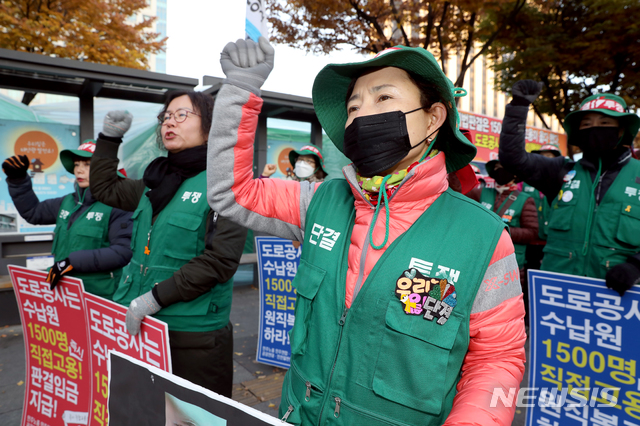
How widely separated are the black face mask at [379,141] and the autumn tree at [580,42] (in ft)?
32.5

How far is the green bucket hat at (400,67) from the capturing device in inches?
52.7

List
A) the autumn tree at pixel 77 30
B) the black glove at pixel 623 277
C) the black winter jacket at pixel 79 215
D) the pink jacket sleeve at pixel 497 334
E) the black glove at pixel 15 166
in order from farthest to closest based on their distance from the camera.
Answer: the autumn tree at pixel 77 30 → the black glove at pixel 15 166 → the black winter jacket at pixel 79 215 → the black glove at pixel 623 277 → the pink jacket sleeve at pixel 497 334

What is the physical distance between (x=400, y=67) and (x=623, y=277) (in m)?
2.15

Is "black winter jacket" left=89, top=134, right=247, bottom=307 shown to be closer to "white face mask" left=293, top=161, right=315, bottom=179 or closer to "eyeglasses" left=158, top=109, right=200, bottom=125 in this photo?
"eyeglasses" left=158, top=109, right=200, bottom=125

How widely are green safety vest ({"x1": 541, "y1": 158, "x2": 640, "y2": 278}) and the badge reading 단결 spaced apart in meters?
2.42

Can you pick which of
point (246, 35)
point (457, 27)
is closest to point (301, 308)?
point (246, 35)

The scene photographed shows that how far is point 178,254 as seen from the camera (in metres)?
2.43

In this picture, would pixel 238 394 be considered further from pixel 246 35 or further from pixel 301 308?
pixel 246 35

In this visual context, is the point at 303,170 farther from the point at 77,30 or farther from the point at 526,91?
the point at 77,30

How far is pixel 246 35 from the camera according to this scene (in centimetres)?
158

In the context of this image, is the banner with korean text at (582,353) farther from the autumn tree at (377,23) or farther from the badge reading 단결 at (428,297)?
the autumn tree at (377,23)

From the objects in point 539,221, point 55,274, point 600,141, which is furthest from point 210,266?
point 539,221

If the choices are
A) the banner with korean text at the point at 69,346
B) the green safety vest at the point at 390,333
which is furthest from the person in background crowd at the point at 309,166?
the green safety vest at the point at 390,333

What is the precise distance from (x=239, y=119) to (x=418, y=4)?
27.8 ft
